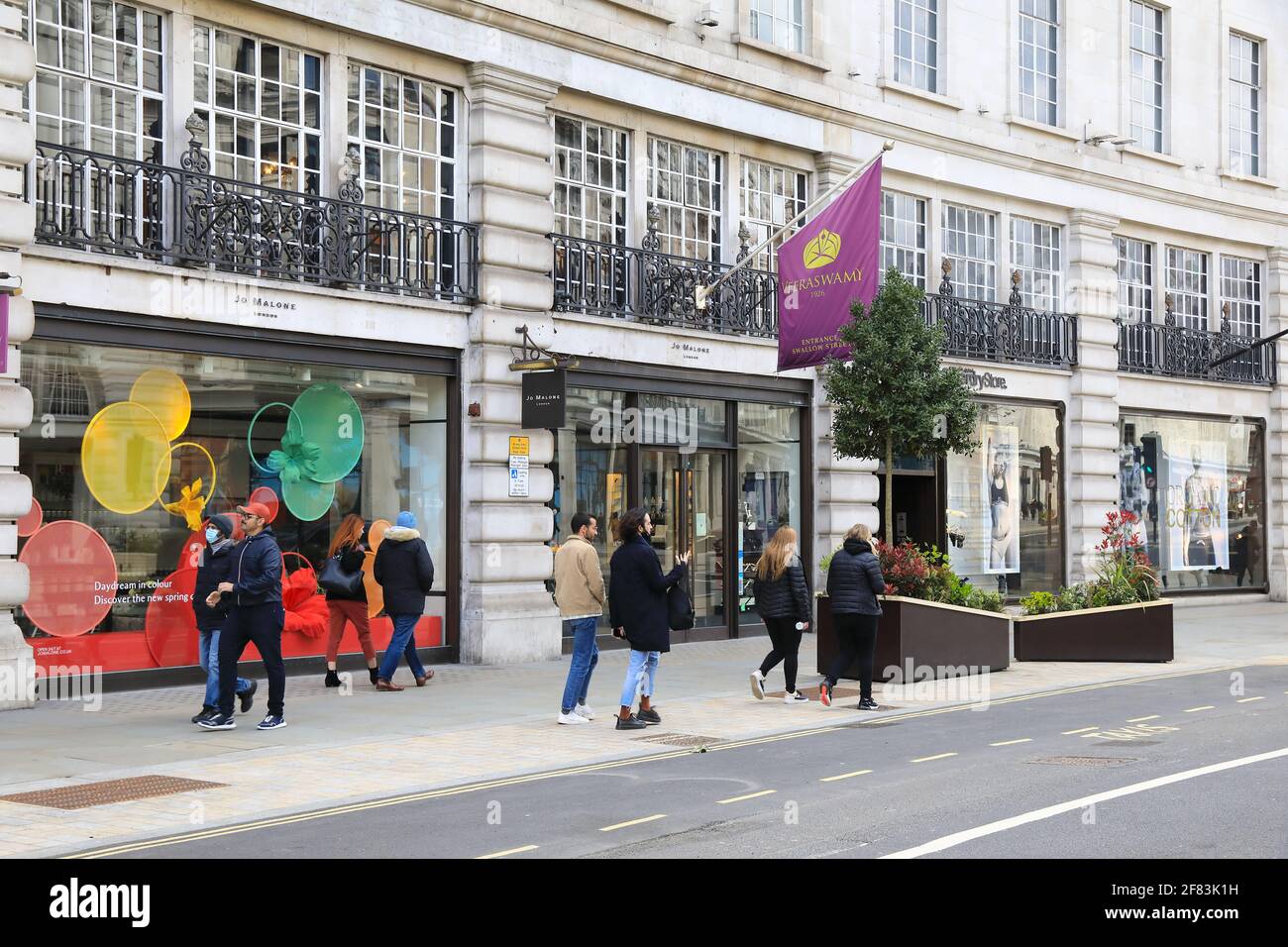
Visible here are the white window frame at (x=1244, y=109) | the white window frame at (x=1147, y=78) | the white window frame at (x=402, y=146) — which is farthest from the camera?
the white window frame at (x=1244, y=109)

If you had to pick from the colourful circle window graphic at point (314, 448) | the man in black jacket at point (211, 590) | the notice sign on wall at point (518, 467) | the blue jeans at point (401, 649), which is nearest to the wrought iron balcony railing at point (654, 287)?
the notice sign on wall at point (518, 467)

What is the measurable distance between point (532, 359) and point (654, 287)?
281 centimetres

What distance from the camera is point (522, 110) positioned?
1942 cm

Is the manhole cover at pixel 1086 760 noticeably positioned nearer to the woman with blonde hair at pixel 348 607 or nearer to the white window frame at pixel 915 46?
the woman with blonde hair at pixel 348 607

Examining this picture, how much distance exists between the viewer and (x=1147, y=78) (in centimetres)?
3059

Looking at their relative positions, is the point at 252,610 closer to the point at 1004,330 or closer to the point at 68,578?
the point at 68,578

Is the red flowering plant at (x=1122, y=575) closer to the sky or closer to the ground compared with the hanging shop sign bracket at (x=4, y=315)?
closer to the ground

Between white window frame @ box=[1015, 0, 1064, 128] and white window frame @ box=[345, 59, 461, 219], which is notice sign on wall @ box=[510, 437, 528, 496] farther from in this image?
white window frame @ box=[1015, 0, 1064, 128]

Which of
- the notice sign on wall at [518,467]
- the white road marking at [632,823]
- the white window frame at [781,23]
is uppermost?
the white window frame at [781,23]

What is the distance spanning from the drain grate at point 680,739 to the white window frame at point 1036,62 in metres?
17.7

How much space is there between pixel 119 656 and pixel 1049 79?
20.0 meters

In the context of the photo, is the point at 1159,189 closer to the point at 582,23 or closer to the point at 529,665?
the point at 582,23

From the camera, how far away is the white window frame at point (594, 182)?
2030 centimetres

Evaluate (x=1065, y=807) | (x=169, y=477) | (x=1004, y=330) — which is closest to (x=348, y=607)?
(x=169, y=477)
